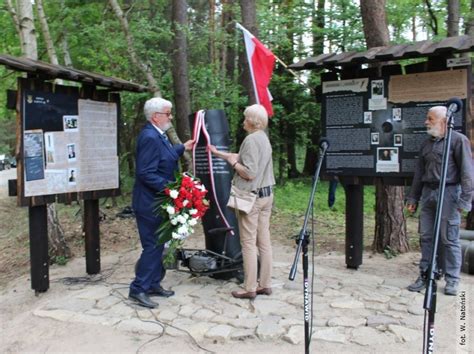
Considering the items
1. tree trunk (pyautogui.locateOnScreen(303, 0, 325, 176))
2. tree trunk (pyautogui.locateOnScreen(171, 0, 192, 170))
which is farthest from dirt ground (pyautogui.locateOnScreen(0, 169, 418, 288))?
tree trunk (pyautogui.locateOnScreen(303, 0, 325, 176))

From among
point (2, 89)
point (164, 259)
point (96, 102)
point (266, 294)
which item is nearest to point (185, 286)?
point (164, 259)

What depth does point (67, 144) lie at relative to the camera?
17.4 ft

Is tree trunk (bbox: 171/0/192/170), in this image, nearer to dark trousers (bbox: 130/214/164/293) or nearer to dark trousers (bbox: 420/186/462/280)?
dark trousers (bbox: 130/214/164/293)

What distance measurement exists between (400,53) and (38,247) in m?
4.43

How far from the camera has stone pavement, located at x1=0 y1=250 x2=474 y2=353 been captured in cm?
384

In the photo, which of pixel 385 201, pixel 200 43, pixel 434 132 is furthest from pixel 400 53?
pixel 200 43

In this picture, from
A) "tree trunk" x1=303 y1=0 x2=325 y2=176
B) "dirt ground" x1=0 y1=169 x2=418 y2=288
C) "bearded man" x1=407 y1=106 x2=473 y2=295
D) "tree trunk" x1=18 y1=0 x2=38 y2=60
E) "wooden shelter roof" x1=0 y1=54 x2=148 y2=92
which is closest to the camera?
"wooden shelter roof" x1=0 y1=54 x2=148 y2=92

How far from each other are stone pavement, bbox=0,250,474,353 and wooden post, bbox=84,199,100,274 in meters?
0.22

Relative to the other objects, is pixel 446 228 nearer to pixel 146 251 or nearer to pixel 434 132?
pixel 434 132

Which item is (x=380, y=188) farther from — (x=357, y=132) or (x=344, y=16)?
(x=344, y=16)

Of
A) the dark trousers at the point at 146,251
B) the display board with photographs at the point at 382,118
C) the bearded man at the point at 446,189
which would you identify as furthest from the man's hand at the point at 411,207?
the dark trousers at the point at 146,251

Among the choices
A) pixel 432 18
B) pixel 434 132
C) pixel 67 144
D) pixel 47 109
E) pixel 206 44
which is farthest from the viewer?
pixel 432 18

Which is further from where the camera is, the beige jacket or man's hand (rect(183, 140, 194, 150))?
man's hand (rect(183, 140, 194, 150))

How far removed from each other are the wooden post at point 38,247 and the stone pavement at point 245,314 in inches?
8.3
